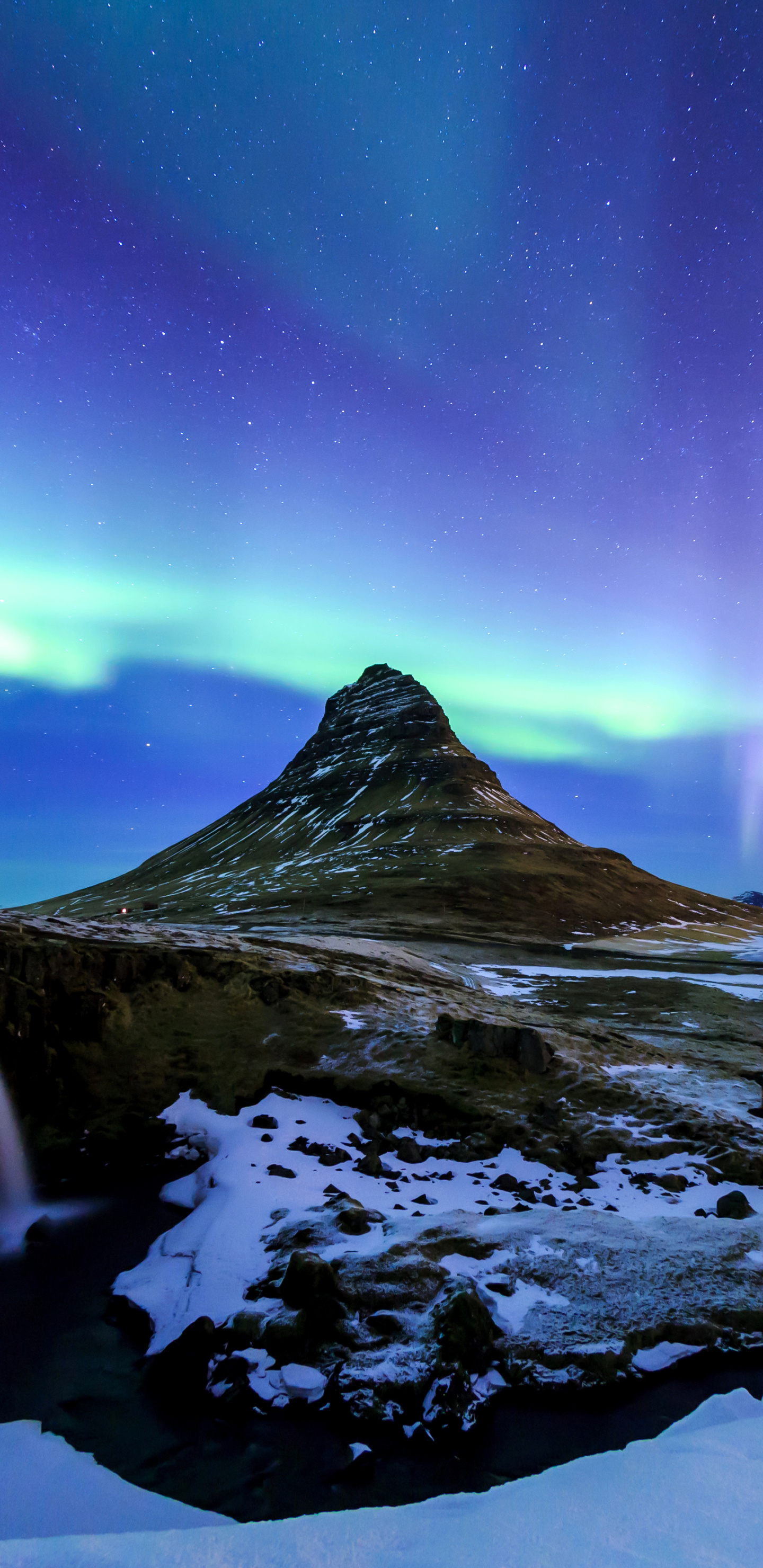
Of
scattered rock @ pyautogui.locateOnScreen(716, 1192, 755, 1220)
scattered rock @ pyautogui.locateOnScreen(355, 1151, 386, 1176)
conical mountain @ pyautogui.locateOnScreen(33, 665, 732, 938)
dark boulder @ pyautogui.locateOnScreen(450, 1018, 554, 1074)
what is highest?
conical mountain @ pyautogui.locateOnScreen(33, 665, 732, 938)

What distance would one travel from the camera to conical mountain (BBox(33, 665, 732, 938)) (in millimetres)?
101438

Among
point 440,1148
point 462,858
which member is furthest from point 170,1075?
point 462,858

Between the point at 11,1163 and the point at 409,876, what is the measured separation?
355 feet

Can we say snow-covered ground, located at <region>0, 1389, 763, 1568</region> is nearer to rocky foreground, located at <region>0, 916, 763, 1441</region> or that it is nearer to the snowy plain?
rocky foreground, located at <region>0, 916, 763, 1441</region>

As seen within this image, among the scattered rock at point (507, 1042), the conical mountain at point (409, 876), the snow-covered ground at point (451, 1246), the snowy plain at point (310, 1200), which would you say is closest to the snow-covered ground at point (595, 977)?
the scattered rock at point (507, 1042)

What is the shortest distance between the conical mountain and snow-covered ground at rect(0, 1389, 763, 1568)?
66.9 meters

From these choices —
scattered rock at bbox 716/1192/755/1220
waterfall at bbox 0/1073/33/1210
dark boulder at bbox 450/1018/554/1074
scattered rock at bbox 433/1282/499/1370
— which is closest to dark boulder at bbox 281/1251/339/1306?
scattered rock at bbox 433/1282/499/1370

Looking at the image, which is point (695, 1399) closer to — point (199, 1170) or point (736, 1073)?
point (199, 1170)

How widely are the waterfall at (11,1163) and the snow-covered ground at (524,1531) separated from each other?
7.71 metres

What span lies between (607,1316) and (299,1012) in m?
13.0

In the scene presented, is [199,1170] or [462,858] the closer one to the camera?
[199,1170]

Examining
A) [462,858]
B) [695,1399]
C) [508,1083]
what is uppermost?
[462,858]

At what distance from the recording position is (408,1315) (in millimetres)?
9805

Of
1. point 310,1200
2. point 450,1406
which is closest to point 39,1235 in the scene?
point 310,1200
